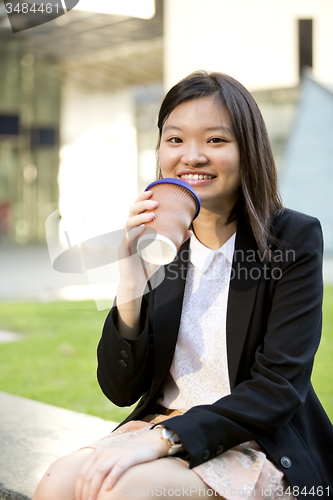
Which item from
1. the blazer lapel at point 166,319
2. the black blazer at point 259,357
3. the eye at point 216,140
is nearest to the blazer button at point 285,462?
the black blazer at point 259,357

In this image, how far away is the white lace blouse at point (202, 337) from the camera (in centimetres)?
176

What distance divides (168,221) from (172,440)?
1.92 feet

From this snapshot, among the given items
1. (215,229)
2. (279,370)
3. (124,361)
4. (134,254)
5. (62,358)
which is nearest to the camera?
(279,370)

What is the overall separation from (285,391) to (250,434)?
153 mm

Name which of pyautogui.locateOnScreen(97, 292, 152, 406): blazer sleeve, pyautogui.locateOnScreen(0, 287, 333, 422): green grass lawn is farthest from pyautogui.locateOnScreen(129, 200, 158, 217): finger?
pyautogui.locateOnScreen(0, 287, 333, 422): green grass lawn

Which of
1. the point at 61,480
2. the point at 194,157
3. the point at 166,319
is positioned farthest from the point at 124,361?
the point at 194,157

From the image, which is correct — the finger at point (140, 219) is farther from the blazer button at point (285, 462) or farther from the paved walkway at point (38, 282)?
the paved walkway at point (38, 282)

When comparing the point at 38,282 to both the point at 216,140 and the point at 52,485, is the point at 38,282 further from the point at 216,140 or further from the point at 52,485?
the point at 52,485

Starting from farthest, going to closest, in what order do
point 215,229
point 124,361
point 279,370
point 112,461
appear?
point 215,229 → point 124,361 → point 279,370 → point 112,461

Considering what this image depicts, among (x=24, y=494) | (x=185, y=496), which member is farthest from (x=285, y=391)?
(x=24, y=494)

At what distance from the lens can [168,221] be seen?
1438mm

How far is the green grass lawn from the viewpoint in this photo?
14.6 feet

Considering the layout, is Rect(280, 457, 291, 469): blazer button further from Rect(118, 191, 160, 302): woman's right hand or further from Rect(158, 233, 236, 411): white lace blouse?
Rect(118, 191, 160, 302): woman's right hand

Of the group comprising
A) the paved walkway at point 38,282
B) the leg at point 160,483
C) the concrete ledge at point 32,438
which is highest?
the leg at point 160,483
